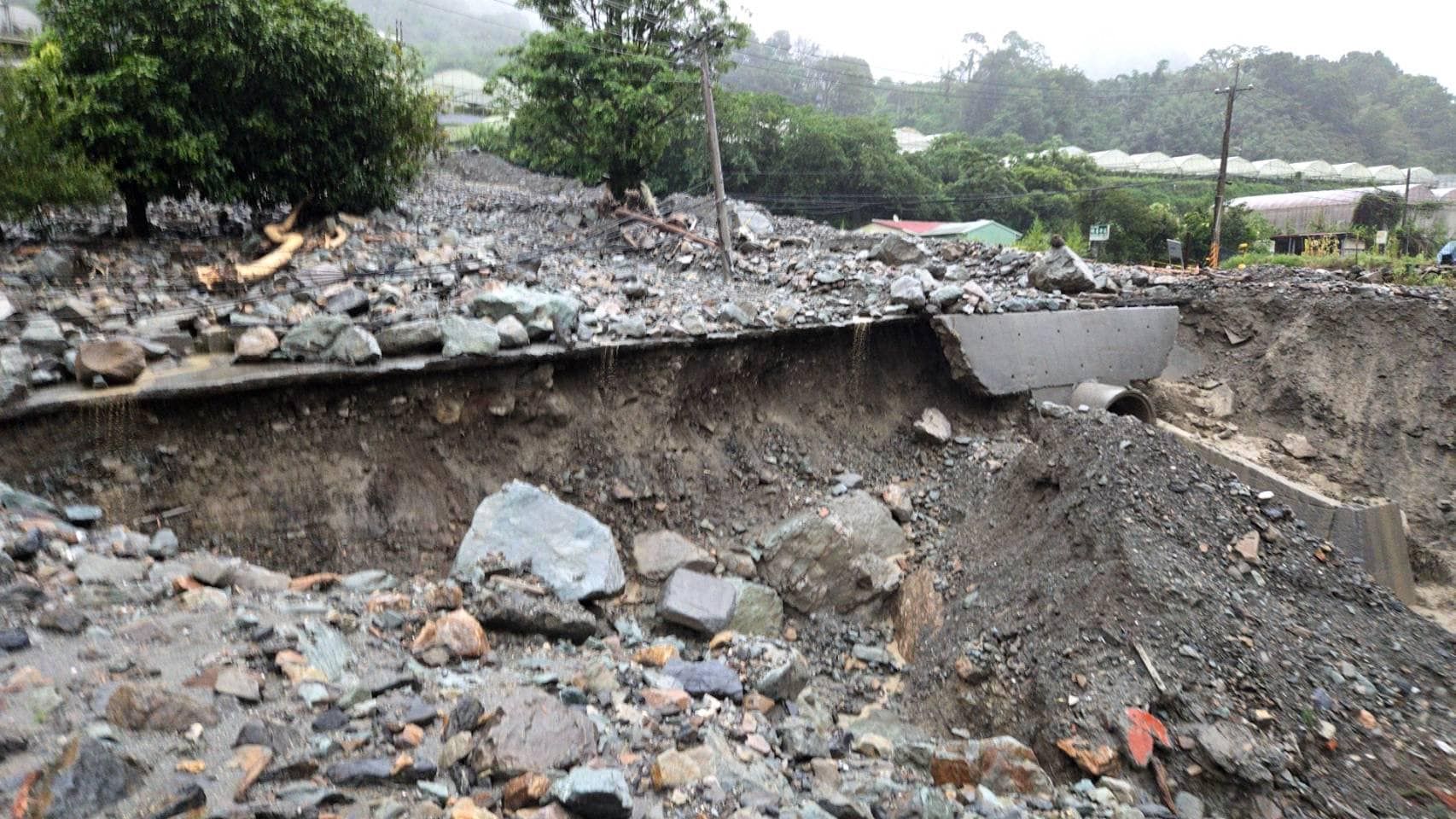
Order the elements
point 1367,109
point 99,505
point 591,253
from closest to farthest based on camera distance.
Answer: point 99,505, point 591,253, point 1367,109

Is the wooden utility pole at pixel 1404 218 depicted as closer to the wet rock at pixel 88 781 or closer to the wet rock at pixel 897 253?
the wet rock at pixel 897 253

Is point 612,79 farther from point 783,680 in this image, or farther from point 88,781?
point 88,781

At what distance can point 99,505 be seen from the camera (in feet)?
17.6

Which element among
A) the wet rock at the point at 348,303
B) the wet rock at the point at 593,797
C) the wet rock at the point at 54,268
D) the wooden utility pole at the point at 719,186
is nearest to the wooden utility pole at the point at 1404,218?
the wooden utility pole at the point at 719,186

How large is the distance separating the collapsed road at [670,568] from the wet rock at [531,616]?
3 cm

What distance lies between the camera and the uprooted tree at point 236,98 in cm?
783

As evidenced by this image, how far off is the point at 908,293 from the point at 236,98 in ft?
24.8

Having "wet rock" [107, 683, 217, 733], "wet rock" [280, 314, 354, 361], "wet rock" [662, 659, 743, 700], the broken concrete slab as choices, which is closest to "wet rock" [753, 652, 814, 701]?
"wet rock" [662, 659, 743, 700]

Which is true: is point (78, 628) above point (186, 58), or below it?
below

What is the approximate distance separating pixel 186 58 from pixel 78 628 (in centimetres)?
679

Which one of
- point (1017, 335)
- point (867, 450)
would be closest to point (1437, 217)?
point (1017, 335)

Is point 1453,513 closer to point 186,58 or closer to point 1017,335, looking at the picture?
point 1017,335

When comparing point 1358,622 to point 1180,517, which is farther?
point 1180,517

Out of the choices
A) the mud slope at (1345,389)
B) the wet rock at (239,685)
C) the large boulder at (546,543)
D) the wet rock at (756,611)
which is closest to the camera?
the wet rock at (239,685)
